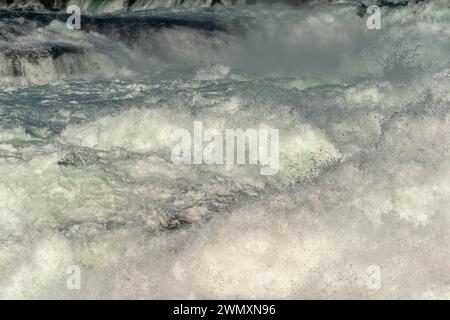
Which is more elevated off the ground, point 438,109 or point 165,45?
point 165,45

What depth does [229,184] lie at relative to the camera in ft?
28.9

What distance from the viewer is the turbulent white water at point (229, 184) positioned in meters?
5.75

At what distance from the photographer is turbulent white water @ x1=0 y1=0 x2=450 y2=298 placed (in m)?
5.75

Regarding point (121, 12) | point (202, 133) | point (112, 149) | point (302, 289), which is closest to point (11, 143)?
point (112, 149)

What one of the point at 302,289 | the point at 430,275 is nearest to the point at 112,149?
the point at 302,289

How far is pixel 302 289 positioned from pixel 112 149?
5.40 meters

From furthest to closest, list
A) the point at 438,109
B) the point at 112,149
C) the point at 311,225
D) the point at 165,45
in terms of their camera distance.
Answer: the point at 165,45 → the point at 112,149 → the point at 438,109 → the point at 311,225

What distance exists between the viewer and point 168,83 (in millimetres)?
16047

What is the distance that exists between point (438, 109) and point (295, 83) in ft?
20.8

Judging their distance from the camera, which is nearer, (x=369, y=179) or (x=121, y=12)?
(x=369, y=179)

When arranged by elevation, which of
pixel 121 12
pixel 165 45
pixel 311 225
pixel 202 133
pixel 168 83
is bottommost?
pixel 311 225
